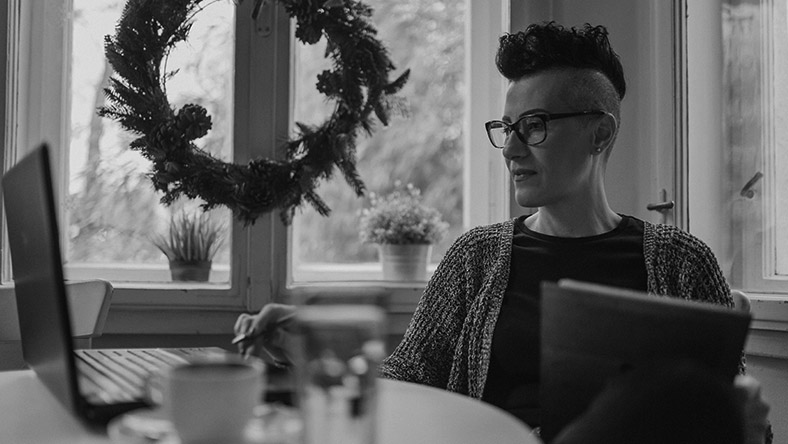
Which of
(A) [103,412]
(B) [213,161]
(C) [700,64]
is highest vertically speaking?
(C) [700,64]

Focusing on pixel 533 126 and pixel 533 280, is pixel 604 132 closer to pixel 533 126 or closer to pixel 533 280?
pixel 533 126

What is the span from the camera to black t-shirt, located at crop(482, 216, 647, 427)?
1.28 meters

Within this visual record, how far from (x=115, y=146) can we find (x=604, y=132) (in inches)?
56.7

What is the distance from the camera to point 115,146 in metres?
2.17

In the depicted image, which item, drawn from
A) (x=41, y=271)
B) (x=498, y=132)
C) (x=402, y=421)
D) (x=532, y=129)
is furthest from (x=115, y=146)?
(x=402, y=421)

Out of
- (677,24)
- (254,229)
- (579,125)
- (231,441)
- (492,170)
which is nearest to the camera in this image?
(231,441)

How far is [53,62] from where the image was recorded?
2.15m

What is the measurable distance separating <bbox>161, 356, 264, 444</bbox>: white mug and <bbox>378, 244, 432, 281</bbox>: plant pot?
1654 millimetres

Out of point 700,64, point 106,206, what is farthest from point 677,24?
point 106,206

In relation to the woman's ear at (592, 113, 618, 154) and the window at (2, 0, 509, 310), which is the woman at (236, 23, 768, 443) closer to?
the woman's ear at (592, 113, 618, 154)

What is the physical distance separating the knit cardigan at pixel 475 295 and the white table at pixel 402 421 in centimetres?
40

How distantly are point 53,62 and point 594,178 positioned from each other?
161 cm

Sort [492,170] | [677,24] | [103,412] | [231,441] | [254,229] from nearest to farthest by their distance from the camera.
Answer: [231,441], [103,412], [677,24], [254,229], [492,170]

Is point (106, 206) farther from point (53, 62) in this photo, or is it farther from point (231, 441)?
point (231, 441)
